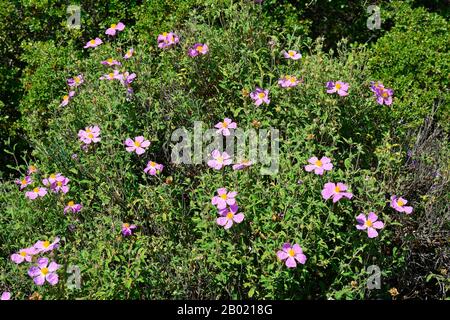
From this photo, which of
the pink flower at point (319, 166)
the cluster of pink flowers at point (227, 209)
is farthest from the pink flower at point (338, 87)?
the cluster of pink flowers at point (227, 209)

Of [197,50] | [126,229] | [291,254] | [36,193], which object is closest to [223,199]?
[291,254]

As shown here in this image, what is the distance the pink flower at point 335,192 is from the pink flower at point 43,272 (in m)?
1.16

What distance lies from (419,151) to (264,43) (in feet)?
3.64

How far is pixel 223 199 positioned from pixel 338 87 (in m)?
0.89

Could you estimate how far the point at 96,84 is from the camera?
367cm

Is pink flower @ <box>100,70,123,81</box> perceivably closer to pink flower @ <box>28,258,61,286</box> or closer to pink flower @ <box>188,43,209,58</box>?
pink flower @ <box>188,43,209,58</box>

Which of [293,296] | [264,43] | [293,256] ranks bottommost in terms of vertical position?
[293,296]

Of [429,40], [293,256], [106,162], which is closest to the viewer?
[293,256]

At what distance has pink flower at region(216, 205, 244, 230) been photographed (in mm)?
2645

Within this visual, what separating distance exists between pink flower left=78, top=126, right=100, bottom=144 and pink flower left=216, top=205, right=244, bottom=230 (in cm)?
83

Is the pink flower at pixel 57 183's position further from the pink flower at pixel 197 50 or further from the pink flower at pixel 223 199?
the pink flower at pixel 197 50
